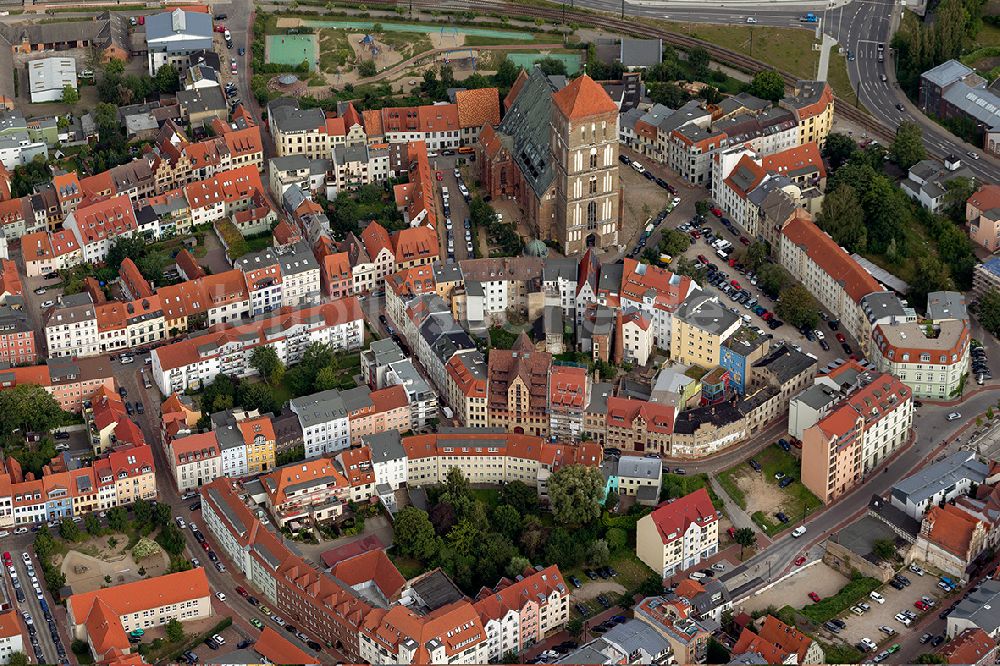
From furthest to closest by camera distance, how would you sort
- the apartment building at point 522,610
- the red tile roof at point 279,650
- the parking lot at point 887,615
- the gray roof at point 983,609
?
the parking lot at point 887,615, the apartment building at point 522,610, the gray roof at point 983,609, the red tile roof at point 279,650

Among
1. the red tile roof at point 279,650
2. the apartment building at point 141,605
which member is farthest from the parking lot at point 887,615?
the apartment building at point 141,605

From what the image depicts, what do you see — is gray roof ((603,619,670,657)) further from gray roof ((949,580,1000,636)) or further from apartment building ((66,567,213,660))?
apartment building ((66,567,213,660))

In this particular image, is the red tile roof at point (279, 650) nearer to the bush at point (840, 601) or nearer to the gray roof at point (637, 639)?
the gray roof at point (637, 639)

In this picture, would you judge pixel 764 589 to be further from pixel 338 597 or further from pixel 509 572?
pixel 338 597

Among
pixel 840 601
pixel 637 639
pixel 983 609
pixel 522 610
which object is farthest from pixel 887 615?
pixel 522 610

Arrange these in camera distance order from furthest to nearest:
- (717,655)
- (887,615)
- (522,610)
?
1. (887,615)
2. (522,610)
3. (717,655)

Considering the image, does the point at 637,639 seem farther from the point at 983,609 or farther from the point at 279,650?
the point at 279,650

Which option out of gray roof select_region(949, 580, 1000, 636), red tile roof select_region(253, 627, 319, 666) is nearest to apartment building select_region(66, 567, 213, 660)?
red tile roof select_region(253, 627, 319, 666)
